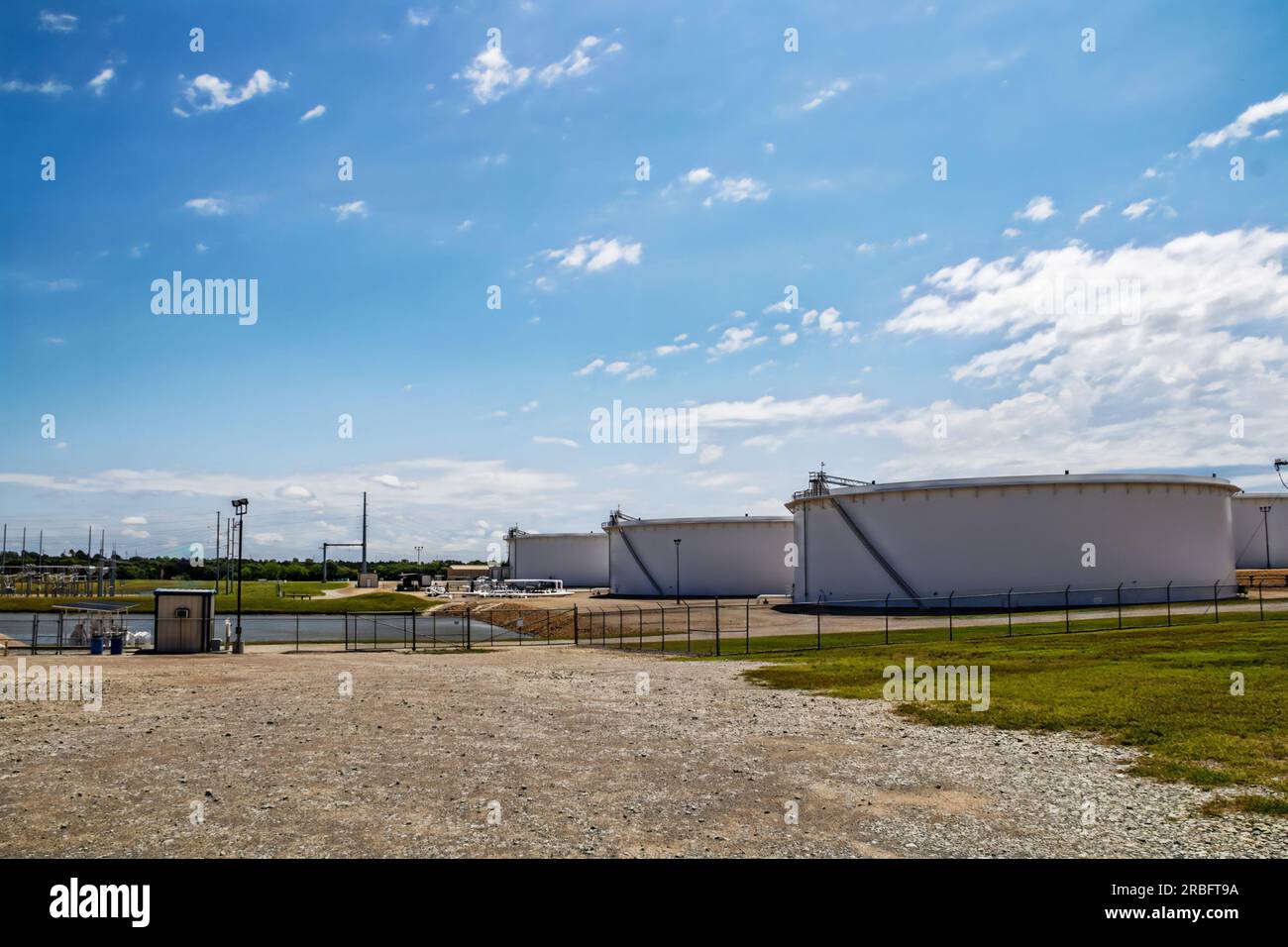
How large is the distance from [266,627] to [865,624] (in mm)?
40113

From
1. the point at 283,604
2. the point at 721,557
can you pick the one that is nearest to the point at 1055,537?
the point at 721,557

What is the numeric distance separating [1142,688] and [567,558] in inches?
3908

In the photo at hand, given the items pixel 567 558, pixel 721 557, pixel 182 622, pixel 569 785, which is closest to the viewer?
pixel 569 785

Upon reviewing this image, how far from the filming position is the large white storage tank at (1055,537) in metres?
54.2

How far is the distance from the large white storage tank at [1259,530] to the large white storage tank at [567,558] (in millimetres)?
69246

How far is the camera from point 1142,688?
1769cm

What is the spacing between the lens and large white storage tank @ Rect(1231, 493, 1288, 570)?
79938 millimetres

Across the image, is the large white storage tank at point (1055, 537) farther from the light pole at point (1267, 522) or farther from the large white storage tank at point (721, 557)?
the large white storage tank at point (721, 557)

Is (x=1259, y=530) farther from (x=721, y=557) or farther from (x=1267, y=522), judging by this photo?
(x=721, y=557)

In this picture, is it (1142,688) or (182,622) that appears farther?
(182,622)

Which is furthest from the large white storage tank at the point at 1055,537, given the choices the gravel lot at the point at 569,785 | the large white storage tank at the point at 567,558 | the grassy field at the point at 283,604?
the large white storage tank at the point at 567,558
